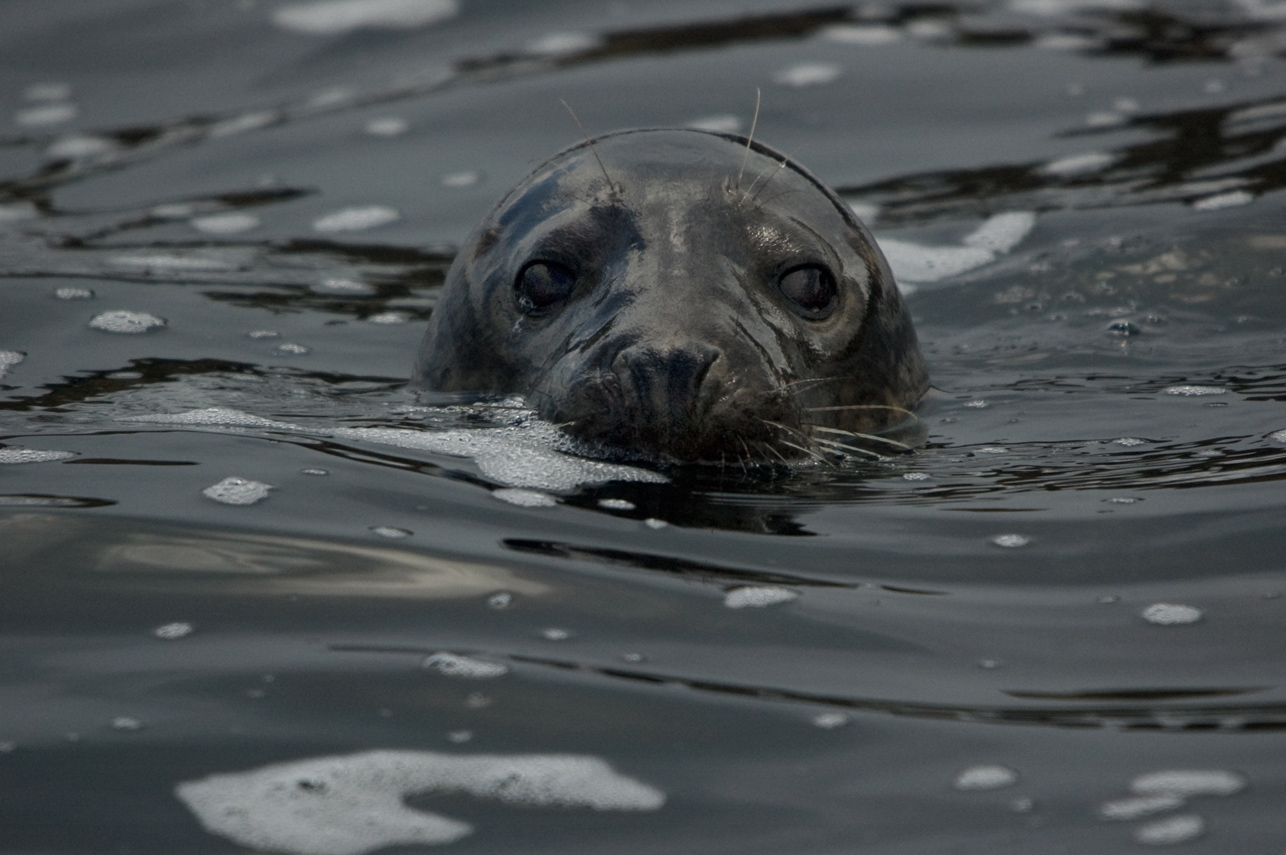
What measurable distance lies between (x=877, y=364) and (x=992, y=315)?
2164 millimetres

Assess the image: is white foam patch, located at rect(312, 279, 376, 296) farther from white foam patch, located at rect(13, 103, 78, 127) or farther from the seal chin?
white foam patch, located at rect(13, 103, 78, 127)

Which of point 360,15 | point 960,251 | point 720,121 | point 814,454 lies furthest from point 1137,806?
point 360,15

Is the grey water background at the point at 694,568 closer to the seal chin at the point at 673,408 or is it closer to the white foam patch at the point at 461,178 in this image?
the seal chin at the point at 673,408

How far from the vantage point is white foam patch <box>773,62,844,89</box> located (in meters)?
10.5

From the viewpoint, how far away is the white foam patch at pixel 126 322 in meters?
6.18

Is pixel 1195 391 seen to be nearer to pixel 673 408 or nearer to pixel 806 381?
pixel 806 381

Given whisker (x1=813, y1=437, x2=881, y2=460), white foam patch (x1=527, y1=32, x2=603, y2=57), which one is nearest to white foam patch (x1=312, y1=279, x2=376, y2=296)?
whisker (x1=813, y1=437, x2=881, y2=460)

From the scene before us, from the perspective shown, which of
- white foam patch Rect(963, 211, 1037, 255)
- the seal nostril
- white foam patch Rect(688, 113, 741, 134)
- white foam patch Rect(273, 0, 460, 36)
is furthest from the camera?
white foam patch Rect(273, 0, 460, 36)

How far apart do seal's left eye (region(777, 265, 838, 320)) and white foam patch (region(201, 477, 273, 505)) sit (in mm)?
1636

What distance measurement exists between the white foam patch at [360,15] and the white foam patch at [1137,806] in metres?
10.7

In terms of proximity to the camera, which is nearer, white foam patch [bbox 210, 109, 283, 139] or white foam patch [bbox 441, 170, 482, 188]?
white foam patch [bbox 441, 170, 482, 188]

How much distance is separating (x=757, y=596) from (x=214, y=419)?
208 centimetres

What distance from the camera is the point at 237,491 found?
365cm

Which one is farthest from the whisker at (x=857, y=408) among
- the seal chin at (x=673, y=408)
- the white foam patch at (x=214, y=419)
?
the white foam patch at (x=214, y=419)
